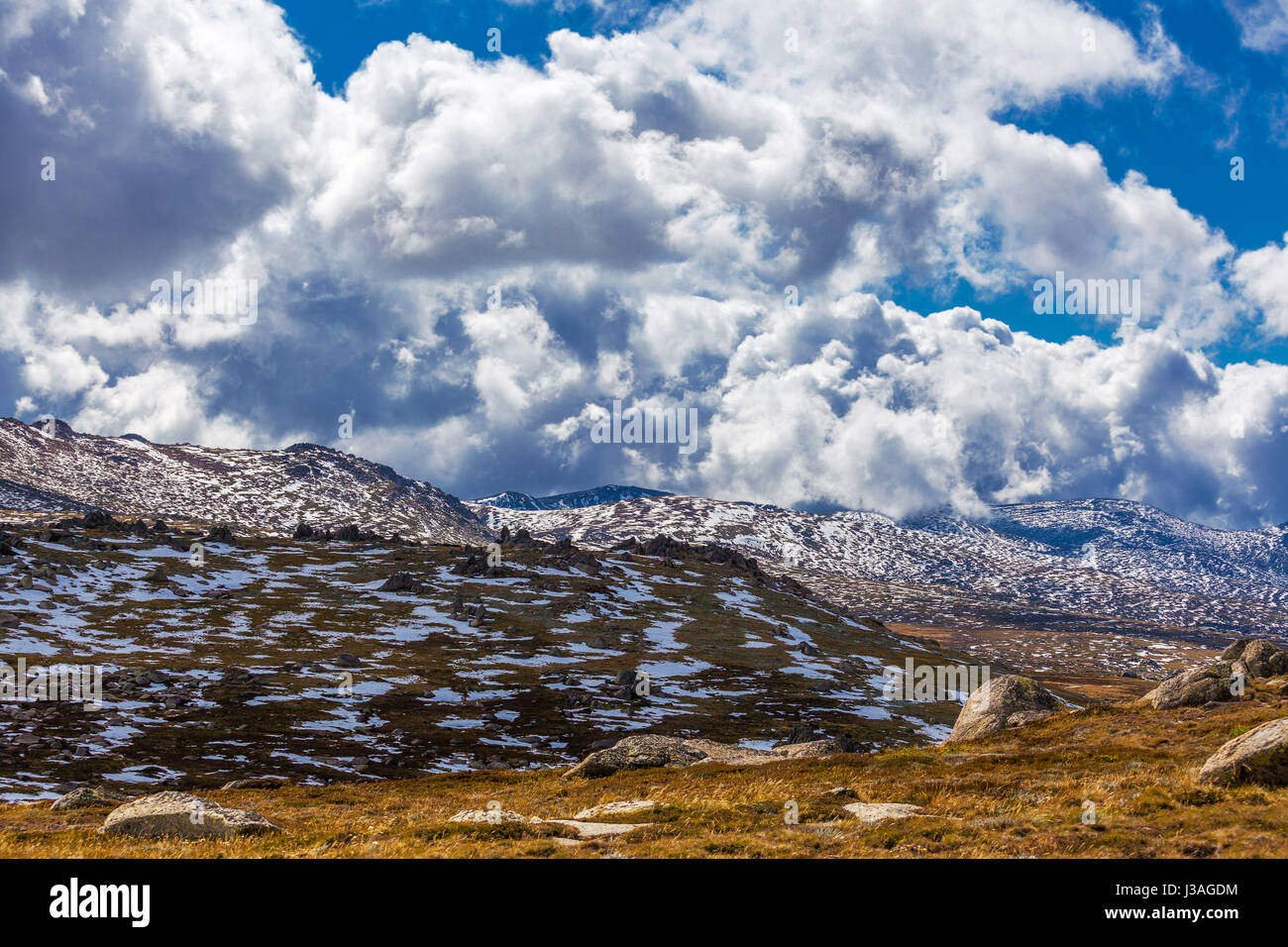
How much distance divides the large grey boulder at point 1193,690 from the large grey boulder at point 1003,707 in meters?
5.90

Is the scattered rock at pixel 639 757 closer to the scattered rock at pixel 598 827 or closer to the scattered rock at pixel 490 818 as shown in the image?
the scattered rock at pixel 490 818

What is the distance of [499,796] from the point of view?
35344 mm

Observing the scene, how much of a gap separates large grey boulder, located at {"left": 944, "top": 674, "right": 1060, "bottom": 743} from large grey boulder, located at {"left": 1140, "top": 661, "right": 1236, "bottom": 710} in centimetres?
590

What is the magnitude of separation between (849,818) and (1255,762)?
1097 centimetres

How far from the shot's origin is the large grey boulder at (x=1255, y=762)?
2078cm

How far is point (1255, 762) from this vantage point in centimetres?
2119

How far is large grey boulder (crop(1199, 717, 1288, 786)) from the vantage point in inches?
818

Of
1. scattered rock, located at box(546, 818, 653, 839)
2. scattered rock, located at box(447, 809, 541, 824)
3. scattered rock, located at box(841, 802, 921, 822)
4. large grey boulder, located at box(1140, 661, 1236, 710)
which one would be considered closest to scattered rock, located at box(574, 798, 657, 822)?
scattered rock, located at box(546, 818, 653, 839)

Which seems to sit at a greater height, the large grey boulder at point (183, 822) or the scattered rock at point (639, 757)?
the large grey boulder at point (183, 822)

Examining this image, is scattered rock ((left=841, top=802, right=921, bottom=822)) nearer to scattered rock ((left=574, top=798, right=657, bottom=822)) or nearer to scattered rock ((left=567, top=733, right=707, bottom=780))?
scattered rock ((left=574, top=798, right=657, bottom=822))

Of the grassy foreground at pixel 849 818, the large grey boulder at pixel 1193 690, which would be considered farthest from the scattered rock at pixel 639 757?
the large grey boulder at pixel 1193 690

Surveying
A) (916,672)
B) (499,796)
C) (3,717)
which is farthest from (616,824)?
(916,672)
